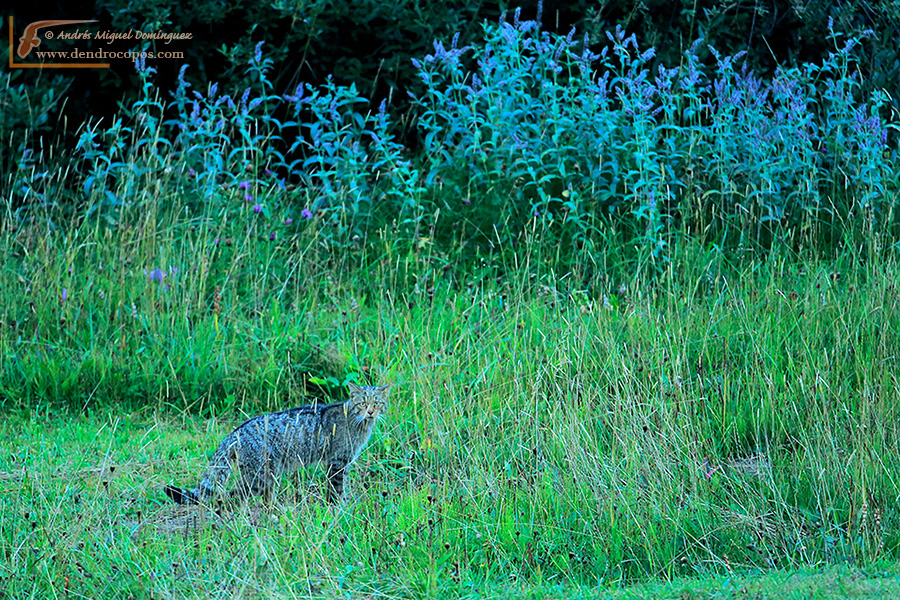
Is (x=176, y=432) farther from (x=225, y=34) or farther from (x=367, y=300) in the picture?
(x=225, y=34)

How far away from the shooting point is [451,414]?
5.23m

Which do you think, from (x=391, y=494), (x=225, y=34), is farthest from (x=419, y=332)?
(x=225, y=34)

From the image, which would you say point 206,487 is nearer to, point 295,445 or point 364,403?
point 295,445

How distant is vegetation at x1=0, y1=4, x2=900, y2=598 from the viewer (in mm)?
4141

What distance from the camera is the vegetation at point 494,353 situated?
4.14 metres

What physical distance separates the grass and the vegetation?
21 mm

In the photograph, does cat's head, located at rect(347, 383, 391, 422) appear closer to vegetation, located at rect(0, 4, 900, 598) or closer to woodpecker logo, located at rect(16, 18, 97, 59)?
vegetation, located at rect(0, 4, 900, 598)

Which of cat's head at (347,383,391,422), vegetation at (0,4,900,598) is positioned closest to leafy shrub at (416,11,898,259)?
vegetation at (0,4,900,598)

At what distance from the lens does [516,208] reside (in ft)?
25.1

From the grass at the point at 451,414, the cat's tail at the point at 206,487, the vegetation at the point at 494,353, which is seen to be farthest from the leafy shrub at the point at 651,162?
the cat's tail at the point at 206,487

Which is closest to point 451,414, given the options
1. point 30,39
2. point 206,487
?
point 206,487

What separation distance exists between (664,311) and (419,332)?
1.55 m

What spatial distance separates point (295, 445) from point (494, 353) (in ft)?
4.84

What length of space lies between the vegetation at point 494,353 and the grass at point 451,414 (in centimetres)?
2
